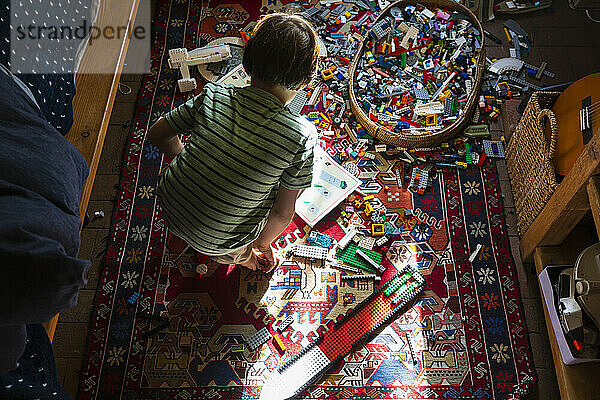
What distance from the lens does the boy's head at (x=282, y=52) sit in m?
1.25

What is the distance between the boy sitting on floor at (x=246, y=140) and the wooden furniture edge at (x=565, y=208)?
0.78 metres

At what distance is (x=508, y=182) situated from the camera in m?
2.10

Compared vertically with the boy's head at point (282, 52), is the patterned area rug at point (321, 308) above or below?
below

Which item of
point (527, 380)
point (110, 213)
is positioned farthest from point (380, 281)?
point (110, 213)

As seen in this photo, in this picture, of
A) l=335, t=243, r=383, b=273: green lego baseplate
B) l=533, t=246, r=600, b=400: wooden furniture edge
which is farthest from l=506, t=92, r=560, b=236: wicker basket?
l=335, t=243, r=383, b=273: green lego baseplate

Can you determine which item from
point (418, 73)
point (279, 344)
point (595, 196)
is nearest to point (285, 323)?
point (279, 344)

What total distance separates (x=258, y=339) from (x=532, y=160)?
1.16m

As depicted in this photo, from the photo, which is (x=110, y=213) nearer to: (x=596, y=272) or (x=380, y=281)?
(x=380, y=281)

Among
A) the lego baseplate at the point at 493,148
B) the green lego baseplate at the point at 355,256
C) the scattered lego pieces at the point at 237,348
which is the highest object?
the lego baseplate at the point at 493,148

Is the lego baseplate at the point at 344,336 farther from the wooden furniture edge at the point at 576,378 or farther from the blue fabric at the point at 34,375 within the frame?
the blue fabric at the point at 34,375

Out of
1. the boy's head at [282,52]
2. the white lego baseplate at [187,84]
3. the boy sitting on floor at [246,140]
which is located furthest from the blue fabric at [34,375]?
the white lego baseplate at [187,84]

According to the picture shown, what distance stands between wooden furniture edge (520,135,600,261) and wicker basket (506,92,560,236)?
5 cm

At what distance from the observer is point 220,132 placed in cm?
131

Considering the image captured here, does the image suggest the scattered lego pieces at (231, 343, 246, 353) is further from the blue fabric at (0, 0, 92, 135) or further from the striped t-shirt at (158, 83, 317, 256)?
the blue fabric at (0, 0, 92, 135)
